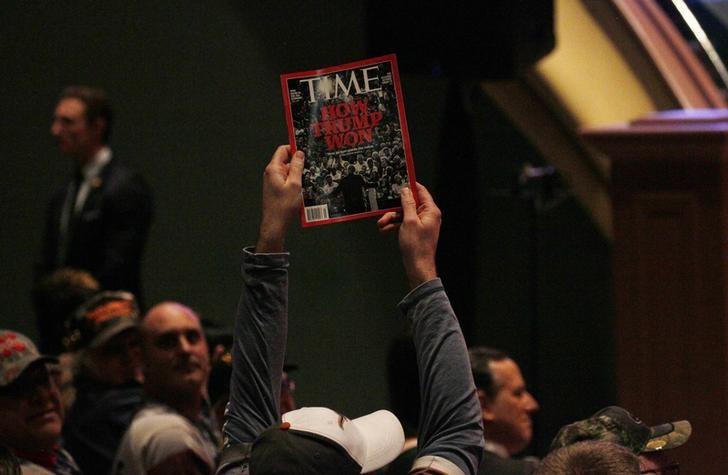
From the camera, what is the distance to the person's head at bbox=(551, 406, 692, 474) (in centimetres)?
185

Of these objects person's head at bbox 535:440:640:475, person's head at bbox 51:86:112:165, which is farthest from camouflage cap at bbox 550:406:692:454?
person's head at bbox 51:86:112:165

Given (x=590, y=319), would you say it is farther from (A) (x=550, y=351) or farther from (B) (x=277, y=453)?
(B) (x=277, y=453)

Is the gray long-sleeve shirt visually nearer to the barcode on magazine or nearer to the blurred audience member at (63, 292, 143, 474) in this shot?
the barcode on magazine

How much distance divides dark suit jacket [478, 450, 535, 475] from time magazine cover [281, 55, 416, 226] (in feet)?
2.23

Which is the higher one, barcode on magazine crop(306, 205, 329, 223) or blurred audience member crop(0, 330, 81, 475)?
barcode on magazine crop(306, 205, 329, 223)

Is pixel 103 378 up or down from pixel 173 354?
down

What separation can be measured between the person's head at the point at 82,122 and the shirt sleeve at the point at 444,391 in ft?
9.18

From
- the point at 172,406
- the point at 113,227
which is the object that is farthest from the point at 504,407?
the point at 113,227

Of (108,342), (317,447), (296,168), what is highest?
(296,168)

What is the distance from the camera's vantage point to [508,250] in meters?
5.11

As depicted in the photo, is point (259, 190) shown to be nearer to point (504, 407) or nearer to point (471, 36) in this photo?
point (504, 407)

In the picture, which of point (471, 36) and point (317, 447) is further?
point (471, 36)

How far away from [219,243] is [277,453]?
1.99 metres

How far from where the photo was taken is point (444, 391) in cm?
159
